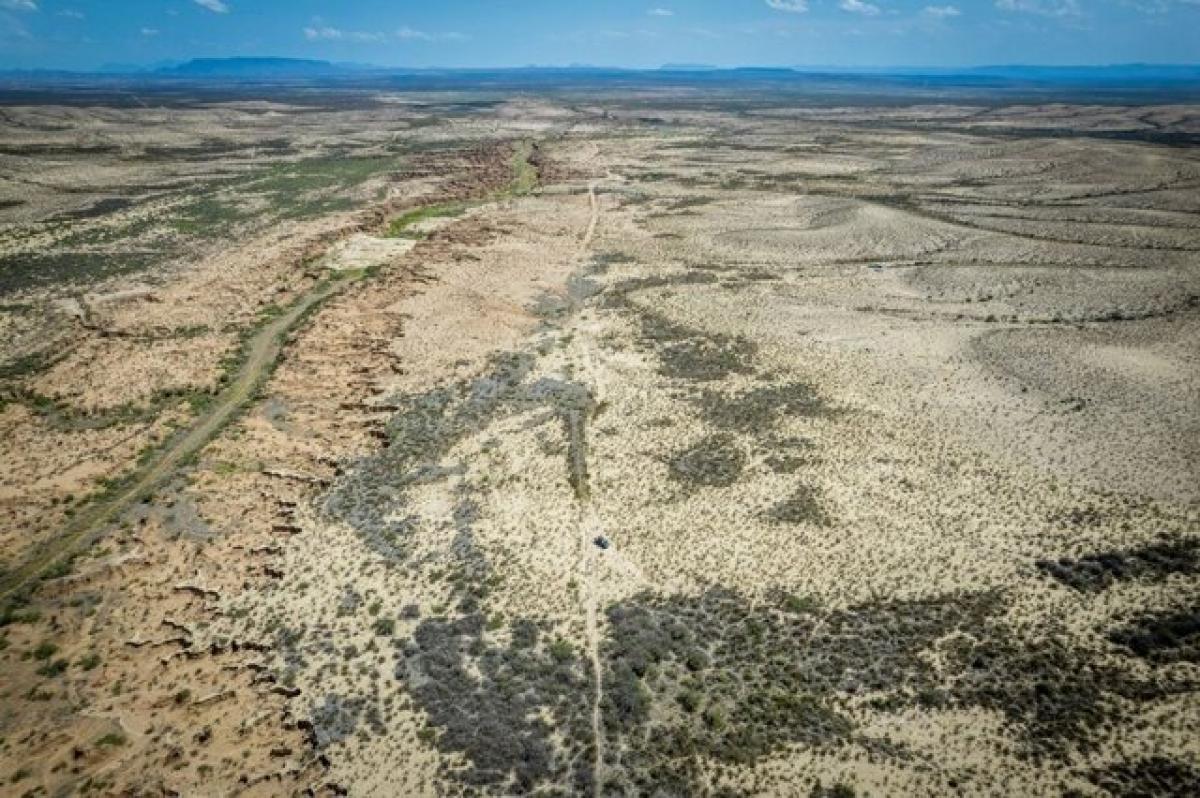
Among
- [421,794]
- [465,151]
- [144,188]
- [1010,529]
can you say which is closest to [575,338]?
[1010,529]

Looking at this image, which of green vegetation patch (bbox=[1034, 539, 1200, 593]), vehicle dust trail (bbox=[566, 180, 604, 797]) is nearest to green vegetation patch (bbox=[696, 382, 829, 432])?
vehicle dust trail (bbox=[566, 180, 604, 797])

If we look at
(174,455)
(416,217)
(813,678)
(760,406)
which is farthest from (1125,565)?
(416,217)

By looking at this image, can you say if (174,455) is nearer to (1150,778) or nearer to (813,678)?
(813,678)

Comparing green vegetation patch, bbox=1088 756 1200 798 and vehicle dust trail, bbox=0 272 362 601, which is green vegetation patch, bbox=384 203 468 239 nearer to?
vehicle dust trail, bbox=0 272 362 601

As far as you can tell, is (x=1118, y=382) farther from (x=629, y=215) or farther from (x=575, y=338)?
(x=629, y=215)

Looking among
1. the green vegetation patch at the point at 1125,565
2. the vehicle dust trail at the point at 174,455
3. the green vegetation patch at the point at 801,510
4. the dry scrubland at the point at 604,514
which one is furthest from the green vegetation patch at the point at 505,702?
the green vegetation patch at the point at 1125,565
